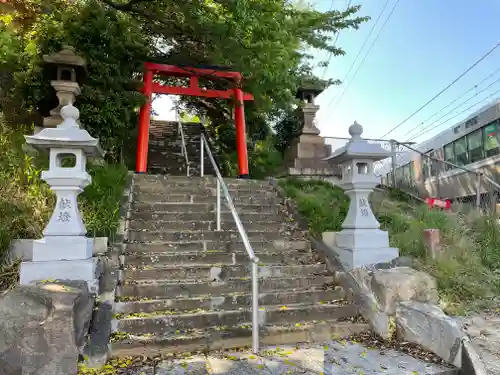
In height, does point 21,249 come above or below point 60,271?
above

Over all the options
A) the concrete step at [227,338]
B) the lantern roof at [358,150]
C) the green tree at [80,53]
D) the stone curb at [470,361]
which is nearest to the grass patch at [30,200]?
the green tree at [80,53]

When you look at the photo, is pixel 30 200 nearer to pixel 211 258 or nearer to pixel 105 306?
pixel 105 306

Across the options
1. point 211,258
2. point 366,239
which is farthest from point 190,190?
point 366,239

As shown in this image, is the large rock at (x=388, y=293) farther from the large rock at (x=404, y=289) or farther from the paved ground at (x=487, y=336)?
the paved ground at (x=487, y=336)

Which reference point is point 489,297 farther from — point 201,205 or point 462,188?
point 462,188

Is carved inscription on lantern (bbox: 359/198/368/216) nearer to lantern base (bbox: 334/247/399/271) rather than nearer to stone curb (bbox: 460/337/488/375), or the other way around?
lantern base (bbox: 334/247/399/271)

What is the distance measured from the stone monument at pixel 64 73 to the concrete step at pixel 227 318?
496 centimetres

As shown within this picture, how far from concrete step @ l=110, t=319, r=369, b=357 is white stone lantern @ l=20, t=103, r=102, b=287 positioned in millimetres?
857

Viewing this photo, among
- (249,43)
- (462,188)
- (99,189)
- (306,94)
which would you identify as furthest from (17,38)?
(462,188)

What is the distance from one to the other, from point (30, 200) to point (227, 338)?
3.02m

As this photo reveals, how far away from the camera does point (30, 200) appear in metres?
4.64

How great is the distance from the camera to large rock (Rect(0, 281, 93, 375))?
9.96ft

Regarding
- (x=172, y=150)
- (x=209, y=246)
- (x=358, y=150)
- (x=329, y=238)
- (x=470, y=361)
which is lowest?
(x=470, y=361)

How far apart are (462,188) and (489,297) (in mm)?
5760
